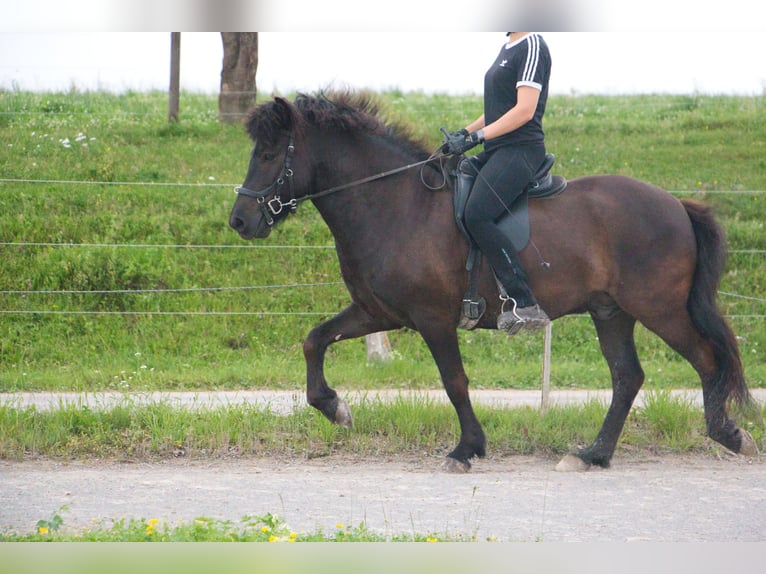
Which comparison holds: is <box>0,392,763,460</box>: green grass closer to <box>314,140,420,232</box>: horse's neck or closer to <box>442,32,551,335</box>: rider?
<box>442,32,551,335</box>: rider

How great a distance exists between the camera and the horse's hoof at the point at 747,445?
6.50 meters

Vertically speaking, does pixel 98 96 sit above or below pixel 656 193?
above

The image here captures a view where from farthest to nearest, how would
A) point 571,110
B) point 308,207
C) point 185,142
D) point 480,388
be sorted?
point 571,110, point 185,142, point 308,207, point 480,388

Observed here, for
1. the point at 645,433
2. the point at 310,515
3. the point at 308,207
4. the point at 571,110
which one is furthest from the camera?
the point at 571,110

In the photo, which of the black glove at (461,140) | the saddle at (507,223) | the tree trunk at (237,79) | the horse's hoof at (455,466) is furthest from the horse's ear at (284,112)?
the tree trunk at (237,79)

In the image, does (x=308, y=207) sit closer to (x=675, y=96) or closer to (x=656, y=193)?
(x=656, y=193)

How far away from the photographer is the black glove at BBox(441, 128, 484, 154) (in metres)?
5.96

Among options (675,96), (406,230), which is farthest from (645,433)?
(675,96)

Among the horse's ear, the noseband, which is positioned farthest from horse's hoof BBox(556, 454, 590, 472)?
the horse's ear

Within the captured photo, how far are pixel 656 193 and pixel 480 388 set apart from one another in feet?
11.9

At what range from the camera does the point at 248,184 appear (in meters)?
6.22

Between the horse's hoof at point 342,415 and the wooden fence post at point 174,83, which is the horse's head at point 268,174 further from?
the wooden fence post at point 174,83

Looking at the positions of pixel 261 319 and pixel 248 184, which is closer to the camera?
pixel 248 184

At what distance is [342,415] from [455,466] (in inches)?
34.8
